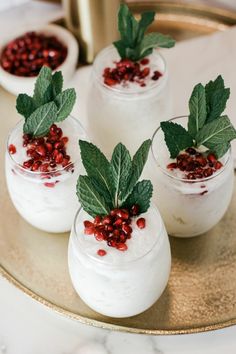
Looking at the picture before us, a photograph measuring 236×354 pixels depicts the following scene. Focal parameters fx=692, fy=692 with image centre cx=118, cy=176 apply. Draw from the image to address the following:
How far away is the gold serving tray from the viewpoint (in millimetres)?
1190

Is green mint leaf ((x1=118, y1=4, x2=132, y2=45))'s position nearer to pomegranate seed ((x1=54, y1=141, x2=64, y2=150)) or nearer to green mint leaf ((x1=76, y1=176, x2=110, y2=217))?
pomegranate seed ((x1=54, y1=141, x2=64, y2=150))

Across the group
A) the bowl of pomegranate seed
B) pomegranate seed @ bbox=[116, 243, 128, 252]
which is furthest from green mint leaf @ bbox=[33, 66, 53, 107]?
pomegranate seed @ bbox=[116, 243, 128, 252]

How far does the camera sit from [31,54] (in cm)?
155

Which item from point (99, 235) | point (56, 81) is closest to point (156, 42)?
point (56, 81)

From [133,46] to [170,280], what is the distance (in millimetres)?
470

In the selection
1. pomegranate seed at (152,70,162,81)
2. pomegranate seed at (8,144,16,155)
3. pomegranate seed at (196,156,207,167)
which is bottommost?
pomegranate seed at (196,156,207,167)

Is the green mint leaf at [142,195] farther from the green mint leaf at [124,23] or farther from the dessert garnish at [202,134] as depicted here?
the green mint leaf at [124,23]

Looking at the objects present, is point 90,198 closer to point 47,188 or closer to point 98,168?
point 98,168

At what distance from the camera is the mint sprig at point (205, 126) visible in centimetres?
117

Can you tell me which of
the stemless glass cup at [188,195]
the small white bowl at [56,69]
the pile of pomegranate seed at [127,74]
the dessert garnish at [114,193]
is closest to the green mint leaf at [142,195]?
the dessert garnish at [114,193]

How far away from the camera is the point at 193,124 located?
3.95 feet

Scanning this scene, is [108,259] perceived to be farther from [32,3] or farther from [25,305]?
[32,3]

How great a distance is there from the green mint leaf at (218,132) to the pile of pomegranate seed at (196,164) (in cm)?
3

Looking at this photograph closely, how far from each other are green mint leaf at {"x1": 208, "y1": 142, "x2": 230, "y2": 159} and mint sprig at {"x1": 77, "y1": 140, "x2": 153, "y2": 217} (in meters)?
0.15
